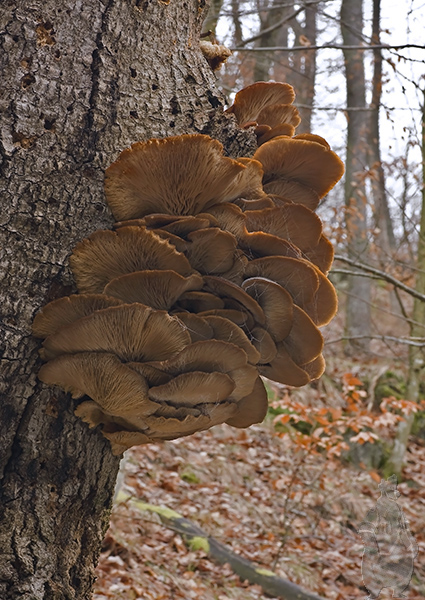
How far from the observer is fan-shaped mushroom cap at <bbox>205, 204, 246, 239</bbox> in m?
1.68

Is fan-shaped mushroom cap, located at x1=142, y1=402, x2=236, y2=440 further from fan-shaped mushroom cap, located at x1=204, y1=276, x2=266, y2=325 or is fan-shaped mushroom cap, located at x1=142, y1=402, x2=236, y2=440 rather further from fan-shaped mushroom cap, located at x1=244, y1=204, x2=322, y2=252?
fan-shaped mushroom cap, located at x1=244, y1=204, x2=322, y2=252

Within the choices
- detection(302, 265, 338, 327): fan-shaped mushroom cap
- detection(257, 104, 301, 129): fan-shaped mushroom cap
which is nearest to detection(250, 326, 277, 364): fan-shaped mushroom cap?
detection(302, 265, 338, 327): fan-shaped mushroom cap

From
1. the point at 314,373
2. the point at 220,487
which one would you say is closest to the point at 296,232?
the point at 314,373

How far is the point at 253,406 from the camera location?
6.30 feet

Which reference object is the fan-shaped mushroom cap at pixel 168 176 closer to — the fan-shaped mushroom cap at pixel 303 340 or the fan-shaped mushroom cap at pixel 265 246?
the fan-shaped mushroom cap at pixel 265 246

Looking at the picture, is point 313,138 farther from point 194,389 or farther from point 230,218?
point 194,389

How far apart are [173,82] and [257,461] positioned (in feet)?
23.5

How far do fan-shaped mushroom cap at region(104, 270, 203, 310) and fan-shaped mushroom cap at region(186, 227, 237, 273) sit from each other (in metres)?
0.09

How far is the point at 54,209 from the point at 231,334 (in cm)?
68

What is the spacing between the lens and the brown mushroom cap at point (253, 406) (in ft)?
6.16

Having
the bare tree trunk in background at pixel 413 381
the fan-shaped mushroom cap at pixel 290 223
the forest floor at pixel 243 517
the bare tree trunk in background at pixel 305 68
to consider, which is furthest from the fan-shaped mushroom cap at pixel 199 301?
the bare tree trunk in background at pixel 305 68

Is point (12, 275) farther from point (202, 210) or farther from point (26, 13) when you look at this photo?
point (26, 13)

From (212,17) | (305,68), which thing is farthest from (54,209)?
(305,68)

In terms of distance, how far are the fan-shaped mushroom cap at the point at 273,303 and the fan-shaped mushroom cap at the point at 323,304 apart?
0.18 meters
